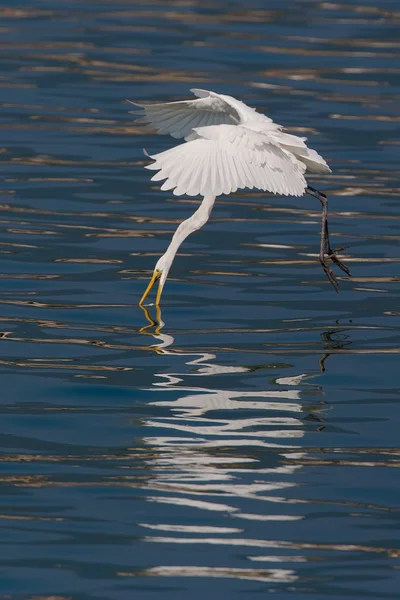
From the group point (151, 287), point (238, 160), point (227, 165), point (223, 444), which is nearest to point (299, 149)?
point (238, 160)

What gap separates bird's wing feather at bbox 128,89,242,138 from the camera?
12.3 metres

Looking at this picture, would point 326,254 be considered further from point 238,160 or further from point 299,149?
point 238,160

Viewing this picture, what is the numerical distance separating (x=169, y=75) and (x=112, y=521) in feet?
50.0

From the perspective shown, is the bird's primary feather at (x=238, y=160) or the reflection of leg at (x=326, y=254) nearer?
the bird's primary feather at (x=238, y=160)

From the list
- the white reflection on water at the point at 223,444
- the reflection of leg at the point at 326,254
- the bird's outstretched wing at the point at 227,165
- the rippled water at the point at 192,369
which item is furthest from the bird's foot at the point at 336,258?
the white reflection on water at the point at 223,444

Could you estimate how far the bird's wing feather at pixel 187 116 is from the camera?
12328mm

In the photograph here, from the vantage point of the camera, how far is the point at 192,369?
9406mm

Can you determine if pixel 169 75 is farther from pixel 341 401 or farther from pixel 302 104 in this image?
pixel 341 401

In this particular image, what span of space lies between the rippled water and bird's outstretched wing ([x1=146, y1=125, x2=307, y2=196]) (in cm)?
104

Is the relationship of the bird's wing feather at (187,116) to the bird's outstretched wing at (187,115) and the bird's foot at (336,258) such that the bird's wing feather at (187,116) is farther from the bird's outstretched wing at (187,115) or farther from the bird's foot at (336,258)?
the bird's foot at (336,258)

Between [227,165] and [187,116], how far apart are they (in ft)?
7.83

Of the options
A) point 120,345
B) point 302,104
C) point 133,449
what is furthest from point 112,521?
point 302,104

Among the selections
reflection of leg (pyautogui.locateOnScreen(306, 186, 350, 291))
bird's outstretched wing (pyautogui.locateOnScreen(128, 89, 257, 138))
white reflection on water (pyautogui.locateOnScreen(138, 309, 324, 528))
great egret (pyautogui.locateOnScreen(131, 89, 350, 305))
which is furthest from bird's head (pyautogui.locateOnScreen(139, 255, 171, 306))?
bird's outstretched wing (pyautogui.locateOnScreen(128, 89, 257, 138))

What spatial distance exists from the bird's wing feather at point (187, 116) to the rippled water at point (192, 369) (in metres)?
1.13
